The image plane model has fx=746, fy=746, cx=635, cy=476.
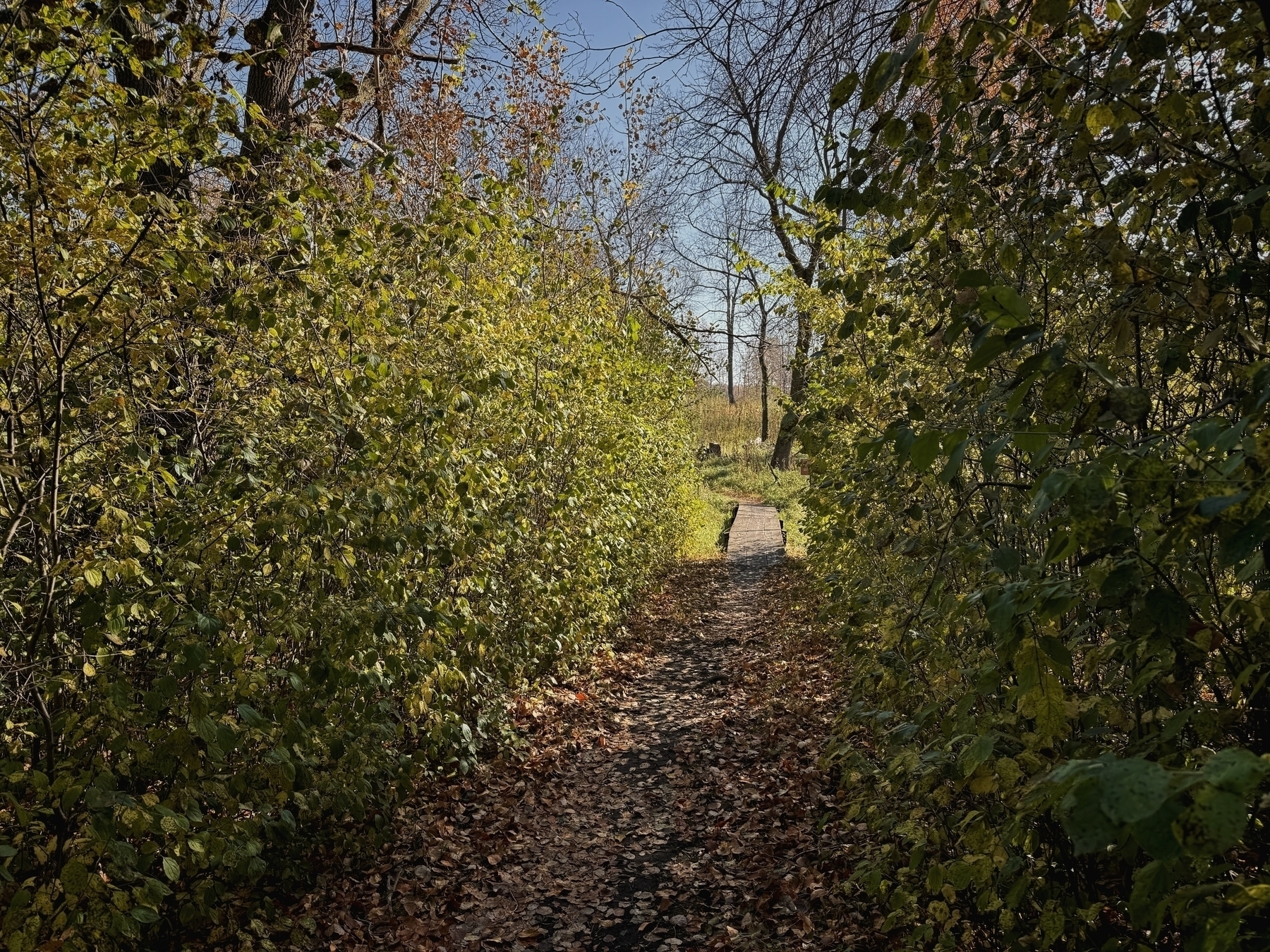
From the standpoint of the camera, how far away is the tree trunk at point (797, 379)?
140 inches

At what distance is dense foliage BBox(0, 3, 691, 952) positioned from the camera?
258 cm

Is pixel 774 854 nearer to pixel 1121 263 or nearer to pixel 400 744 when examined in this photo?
pixel 400 744

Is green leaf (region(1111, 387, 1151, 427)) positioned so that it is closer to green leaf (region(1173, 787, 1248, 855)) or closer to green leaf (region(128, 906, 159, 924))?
green leaf (region(1173, 787, 1248, 855))

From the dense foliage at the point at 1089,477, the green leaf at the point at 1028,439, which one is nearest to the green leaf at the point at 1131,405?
the dense foliage at the point at 1089,477

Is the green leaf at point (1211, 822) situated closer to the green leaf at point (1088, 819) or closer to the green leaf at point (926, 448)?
the green leaf at point (1088, 819)

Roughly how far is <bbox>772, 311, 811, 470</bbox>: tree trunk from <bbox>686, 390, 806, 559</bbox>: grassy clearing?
1.88 feet

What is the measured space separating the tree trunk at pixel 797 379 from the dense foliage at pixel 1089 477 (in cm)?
38

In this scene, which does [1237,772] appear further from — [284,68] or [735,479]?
[735,479]

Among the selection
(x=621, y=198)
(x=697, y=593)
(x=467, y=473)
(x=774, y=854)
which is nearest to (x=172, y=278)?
(x=467, y=473)

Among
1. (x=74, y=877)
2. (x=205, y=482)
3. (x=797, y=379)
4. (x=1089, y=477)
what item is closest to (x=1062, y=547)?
(x=1089, y=477)

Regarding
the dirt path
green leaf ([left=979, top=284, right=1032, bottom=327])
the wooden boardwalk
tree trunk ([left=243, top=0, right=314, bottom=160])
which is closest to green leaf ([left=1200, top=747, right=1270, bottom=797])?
green leaf ([left=979, top=284, right=1032, bottom=327])

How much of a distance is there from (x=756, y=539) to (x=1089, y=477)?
15.4m

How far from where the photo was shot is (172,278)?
2.72 meters

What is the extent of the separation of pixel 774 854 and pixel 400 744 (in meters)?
2.46
